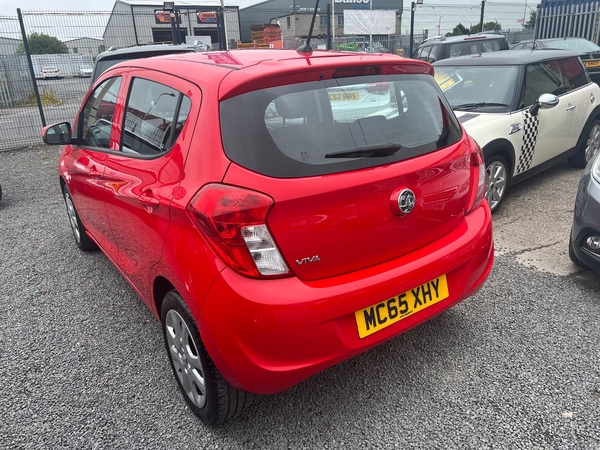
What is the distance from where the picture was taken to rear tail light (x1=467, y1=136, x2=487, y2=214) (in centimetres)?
242

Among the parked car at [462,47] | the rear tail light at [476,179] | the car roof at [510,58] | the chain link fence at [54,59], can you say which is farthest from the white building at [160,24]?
the rear tail light at [476,179]

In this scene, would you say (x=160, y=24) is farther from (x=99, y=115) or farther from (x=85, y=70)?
(x=99, y=115)

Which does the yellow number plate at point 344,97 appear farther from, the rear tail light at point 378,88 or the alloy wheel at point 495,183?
the alloy wheel at point 495,183

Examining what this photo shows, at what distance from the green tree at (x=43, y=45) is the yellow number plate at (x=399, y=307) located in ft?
31.7

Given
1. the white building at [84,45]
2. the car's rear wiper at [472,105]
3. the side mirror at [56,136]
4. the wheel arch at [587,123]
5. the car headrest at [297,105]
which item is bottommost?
the wheel arch at [587,123]

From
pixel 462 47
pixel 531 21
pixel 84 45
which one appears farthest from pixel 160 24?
pixel 531 21

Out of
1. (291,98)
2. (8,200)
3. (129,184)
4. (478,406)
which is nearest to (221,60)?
(291,98)

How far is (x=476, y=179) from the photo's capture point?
2.46m

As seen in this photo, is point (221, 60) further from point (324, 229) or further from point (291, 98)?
point (324, 229)

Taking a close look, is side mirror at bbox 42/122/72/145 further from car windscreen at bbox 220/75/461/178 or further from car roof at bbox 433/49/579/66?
car roof at bbox 433/49/579/66

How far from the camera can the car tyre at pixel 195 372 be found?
6.70ft

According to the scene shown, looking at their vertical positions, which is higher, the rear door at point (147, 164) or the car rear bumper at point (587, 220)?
the rear door at point (147, 164)

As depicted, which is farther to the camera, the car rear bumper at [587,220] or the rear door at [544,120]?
the rear door at [544,120]

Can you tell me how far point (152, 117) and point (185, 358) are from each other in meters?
1.20
